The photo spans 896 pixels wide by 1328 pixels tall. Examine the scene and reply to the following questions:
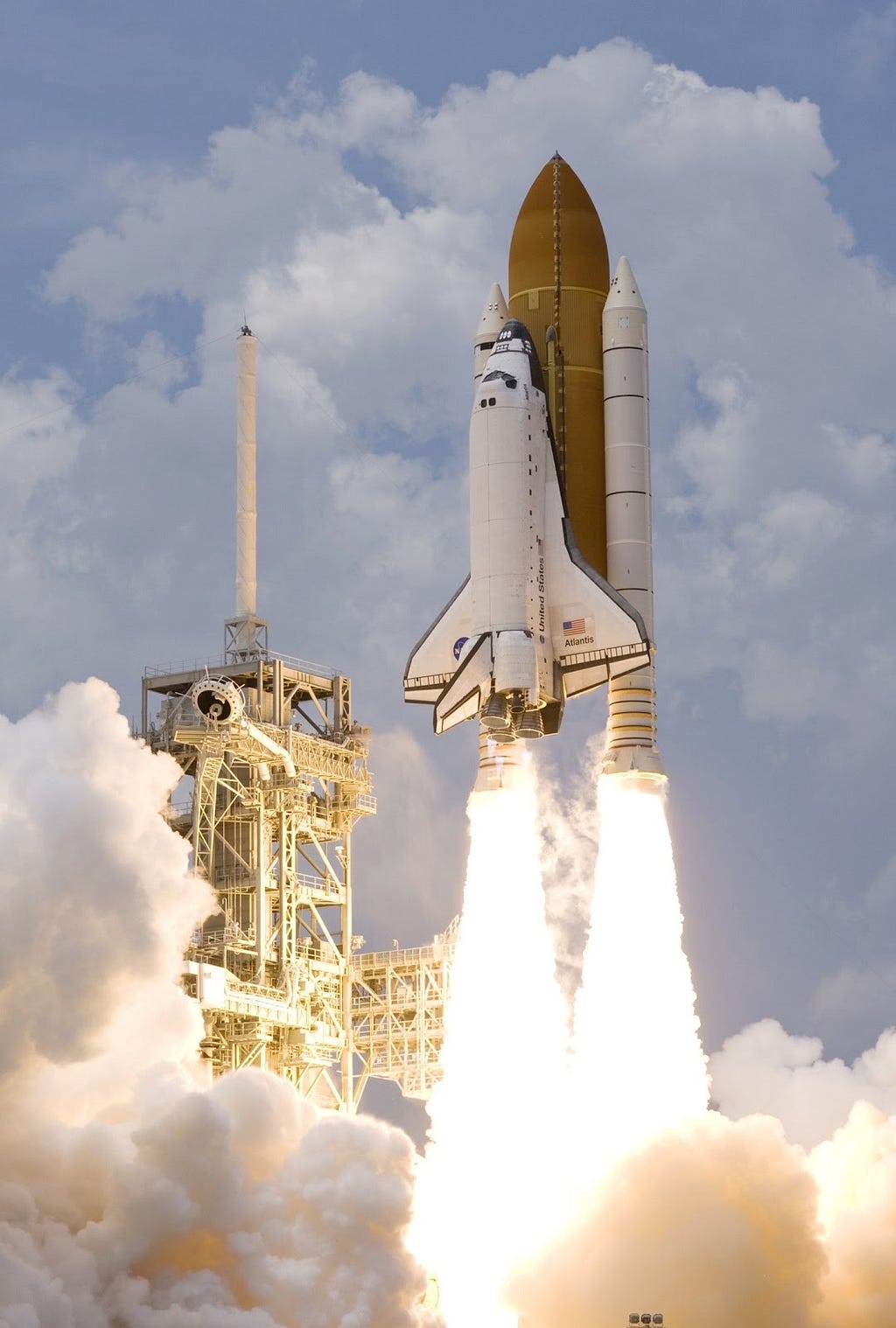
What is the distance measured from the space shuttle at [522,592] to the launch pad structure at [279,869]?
14.5 metres

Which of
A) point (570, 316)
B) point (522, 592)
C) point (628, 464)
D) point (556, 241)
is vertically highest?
point (556, 241)

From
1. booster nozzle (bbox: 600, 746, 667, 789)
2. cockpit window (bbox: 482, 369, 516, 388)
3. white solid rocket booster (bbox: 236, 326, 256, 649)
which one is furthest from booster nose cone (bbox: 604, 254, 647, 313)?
white solid rocket booster (bbox: 236, 326, 256, 649)

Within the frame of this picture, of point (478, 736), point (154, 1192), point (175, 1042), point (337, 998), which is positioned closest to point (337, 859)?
point (337, 998)

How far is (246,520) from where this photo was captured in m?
71.5

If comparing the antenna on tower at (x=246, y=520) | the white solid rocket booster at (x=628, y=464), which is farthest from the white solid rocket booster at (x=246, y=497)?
the white solid rocket booster at (x=628, y=464)

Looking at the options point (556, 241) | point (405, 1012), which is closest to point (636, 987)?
point (556, 241)

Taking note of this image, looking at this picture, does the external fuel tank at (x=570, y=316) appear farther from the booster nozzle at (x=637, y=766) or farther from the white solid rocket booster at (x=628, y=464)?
the booster nozzle at (x=637, y=766)

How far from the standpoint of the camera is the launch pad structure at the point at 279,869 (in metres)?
66.8

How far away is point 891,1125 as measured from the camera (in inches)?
2156

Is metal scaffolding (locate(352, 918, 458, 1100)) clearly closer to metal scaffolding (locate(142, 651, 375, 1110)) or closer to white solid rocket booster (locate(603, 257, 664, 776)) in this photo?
metal scaffolding (locate(142, 651, 375, 1110))

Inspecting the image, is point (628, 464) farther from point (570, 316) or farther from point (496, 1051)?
point (496, 1051)

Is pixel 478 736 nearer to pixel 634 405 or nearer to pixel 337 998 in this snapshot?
pixel 634 405

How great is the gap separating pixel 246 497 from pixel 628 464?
20.0m

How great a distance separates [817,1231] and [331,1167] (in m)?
10.3
